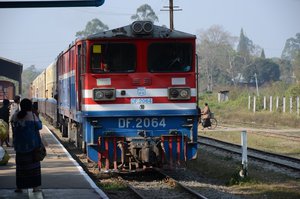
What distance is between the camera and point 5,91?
47.1 metres

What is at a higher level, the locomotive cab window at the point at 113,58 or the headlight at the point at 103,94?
the locomotive cab window at the point at 113,58

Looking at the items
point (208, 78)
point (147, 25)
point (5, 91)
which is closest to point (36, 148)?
point (147, 25)

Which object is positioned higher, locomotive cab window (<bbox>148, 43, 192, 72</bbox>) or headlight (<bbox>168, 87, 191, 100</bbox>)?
locomotive cab window (<bbox>148, 43, 192, 72</bbox>)

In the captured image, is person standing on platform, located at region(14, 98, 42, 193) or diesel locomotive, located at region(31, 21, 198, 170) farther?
diesel locomotive, located at region(31, 21, 198, 170)

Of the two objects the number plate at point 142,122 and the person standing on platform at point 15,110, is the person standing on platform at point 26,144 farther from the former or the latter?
the number plate at point 142,122

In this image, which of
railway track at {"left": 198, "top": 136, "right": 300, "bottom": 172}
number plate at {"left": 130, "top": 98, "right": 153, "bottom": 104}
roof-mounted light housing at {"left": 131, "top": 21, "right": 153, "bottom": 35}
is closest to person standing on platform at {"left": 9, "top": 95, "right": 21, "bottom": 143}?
number plate at {"left": 130, "top": 98, "right": 153, "bottom": 104}

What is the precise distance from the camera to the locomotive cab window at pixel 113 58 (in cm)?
1257

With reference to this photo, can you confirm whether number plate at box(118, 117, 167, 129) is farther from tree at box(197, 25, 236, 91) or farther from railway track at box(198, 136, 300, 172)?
tree at box(197, 25, 236, 91)

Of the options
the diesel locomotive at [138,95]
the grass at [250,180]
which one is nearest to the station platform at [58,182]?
the diesel locomotive at [138,95]

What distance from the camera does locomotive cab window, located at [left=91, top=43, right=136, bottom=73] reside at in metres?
12.6

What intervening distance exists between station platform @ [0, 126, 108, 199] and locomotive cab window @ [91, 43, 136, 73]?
2.30 meters

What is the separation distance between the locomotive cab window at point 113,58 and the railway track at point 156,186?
Result: 247 cm

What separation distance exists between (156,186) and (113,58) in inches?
112

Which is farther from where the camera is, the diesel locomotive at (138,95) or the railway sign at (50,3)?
the diesel locomotive at (138,95)
